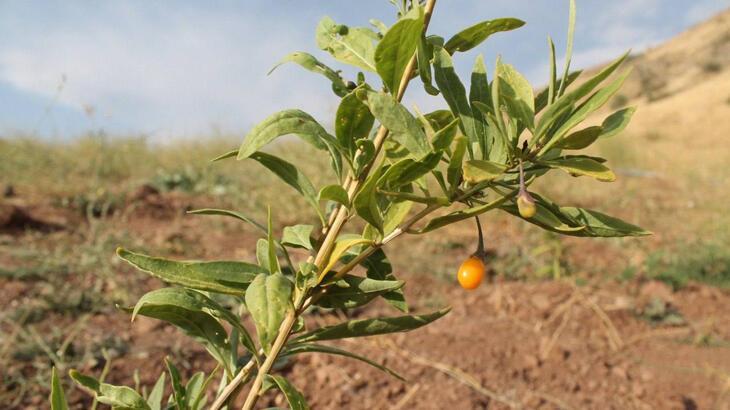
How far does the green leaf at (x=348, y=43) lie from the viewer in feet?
2.99

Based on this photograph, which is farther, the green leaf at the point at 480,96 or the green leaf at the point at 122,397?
the green leaf at the point at 122,397

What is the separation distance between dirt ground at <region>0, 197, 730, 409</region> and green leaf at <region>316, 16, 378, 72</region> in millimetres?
1340

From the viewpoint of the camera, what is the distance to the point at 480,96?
0.83 m

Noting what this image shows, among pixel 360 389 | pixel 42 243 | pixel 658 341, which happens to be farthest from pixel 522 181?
pixel 42 243

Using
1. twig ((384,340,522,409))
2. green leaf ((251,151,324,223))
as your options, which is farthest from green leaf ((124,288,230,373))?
twig ((384,340,522,409))

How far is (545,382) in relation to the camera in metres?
2.49

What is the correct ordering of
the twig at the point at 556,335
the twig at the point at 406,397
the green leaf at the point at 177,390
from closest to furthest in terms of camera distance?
the green leaf at the point at 177,390, the twig at the point at 406,397, the twig at the point at 556,335

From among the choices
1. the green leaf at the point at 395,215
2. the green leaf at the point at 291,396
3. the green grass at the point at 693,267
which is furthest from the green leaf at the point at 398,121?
the green grass at the point at 693,267

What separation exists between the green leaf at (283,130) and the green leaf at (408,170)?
0.13 m

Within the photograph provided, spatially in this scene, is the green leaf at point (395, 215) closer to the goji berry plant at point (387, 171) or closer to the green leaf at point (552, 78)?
the goji berry plant at point (387, 171)

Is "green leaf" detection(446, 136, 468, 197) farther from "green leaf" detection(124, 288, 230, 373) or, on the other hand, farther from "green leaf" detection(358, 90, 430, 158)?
"green leaf" detection(124, 288, 230, 373)

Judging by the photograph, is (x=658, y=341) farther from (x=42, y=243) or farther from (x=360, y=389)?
(x=42, y=243)

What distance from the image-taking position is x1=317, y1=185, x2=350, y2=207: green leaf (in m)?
0.76

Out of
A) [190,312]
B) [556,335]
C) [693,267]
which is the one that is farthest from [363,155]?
[693,267]
